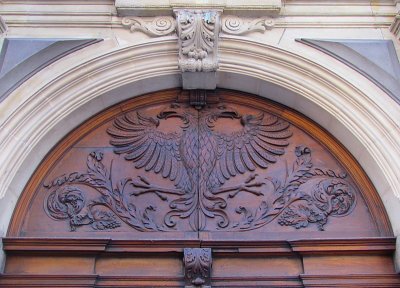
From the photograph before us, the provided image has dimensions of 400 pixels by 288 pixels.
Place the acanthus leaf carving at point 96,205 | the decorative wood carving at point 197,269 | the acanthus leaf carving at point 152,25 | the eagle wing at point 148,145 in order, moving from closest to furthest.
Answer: the decorative wood carving at point 197,269, the acanthus leaf carving at point 96,205, the eagle wing at point 148,145, the acanthus leaf carving at point 152,25

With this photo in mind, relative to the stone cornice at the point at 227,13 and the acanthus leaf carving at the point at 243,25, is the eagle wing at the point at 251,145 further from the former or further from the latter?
the stone cornice at the point at 227,13

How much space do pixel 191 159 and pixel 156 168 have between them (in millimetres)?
351

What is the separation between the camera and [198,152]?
5.35 meters

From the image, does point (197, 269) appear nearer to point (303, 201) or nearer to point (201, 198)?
point (201, 198)

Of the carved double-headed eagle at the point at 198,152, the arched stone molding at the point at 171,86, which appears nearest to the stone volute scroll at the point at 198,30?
the arched stone molding at the point at 171,86

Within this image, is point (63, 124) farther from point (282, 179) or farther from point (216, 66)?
point (282, 179)

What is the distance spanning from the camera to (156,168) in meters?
5.27

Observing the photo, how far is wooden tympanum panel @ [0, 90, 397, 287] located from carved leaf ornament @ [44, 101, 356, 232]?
0.01 metres

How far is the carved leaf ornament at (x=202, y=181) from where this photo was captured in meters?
5.05

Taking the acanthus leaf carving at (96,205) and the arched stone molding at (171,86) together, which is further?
the acanthus leaf carving at (96,205)

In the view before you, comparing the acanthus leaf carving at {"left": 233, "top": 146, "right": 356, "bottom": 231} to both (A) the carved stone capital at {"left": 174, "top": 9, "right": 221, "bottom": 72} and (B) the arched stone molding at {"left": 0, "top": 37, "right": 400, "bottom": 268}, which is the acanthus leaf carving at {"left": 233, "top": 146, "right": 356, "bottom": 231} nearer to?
(B) the arched stone molding at {"left": 0, "top": 37, "right": 400, "bottom": 268}

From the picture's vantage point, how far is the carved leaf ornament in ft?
16.6

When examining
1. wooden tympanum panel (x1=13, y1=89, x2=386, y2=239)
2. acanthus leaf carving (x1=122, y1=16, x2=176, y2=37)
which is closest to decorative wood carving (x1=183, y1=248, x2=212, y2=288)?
wooden tympanum panel (x1=13, y1=89, x2=386, y2=239)

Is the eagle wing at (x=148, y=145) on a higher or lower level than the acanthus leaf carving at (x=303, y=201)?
higher
